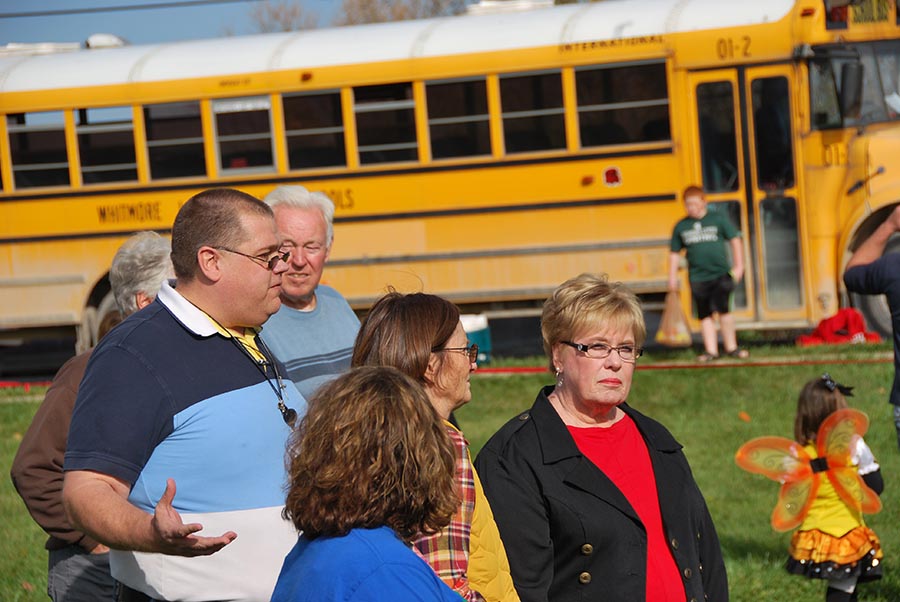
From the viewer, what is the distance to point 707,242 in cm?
1162

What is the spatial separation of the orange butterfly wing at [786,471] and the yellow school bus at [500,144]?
6.73m

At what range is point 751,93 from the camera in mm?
12492

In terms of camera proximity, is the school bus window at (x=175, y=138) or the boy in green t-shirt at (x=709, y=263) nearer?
the boy in green t-shirt at (x=709, y=263)

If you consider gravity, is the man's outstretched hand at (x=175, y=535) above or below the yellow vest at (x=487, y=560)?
above

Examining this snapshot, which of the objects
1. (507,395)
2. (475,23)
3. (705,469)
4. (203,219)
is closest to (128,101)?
(475,23)

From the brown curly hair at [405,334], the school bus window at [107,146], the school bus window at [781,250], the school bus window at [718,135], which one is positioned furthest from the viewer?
the school bus window at [107,146]

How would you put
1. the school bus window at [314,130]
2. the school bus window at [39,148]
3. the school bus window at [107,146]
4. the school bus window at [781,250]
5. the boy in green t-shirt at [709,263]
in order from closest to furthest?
the boy in green t-shirt at [709,263] < the school bus window at [781,250] < the school bus window at [314,130] < the school bus window at [107,146] < the school bus window at [39,148]

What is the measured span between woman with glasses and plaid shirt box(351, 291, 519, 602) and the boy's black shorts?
27.7ft

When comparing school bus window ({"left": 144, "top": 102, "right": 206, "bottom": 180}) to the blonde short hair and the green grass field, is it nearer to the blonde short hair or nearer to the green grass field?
the green grass field

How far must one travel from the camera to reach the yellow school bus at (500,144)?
40.7 feet

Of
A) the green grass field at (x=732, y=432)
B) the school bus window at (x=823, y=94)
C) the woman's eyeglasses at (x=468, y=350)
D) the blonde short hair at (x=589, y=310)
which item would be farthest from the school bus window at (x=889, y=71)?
the woman's eyeglasses at (x=468, y=350)

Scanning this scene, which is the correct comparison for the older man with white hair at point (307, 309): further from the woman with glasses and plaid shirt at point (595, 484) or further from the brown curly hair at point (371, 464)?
the brown curly hair at point (371, 464)

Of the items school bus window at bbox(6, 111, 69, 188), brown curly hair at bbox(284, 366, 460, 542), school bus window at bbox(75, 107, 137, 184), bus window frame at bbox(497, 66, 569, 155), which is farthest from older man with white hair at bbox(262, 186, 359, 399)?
school bus window at bbox(6, 111, 69, 188)

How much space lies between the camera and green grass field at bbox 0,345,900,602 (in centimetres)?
647
